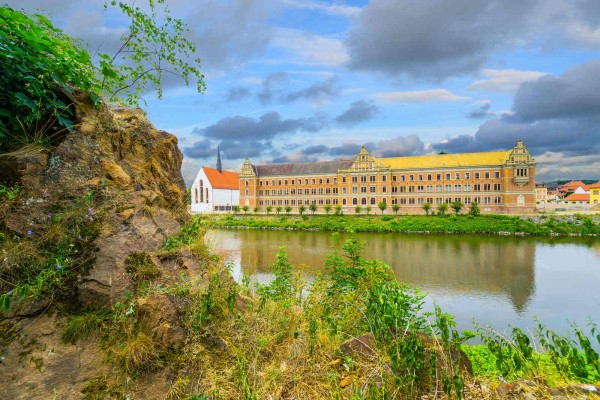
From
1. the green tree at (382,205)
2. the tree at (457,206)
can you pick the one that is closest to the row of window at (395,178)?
the green tree at (382,205)

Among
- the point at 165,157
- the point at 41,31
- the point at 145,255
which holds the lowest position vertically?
the point at 145,255

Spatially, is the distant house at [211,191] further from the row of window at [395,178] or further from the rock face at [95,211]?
the rock face at [95,211]

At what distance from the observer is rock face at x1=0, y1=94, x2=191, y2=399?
2.64 metres

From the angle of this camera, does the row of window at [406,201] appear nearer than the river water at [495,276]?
No

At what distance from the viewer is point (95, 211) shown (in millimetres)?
3576

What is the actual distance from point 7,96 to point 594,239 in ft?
141

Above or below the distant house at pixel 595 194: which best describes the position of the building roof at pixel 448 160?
above

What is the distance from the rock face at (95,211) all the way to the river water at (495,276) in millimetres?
1218

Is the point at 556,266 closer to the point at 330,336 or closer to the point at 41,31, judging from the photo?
the point at 330,336

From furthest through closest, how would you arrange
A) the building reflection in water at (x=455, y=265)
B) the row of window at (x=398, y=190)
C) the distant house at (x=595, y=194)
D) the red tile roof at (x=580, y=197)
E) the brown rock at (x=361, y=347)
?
the red tile roof at (x=580, y=197) → the distant house at (x=595, y=194) → the row of window at (x=398, y=190) → the building reflection in water at (x=455, y=265) → the brown rock at (x=361, y=347)

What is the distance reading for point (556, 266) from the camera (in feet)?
63.4

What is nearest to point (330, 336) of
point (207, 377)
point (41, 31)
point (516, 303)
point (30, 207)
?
point (207, 377)

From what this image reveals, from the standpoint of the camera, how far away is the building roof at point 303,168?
63656 mm

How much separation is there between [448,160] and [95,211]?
61.4m
